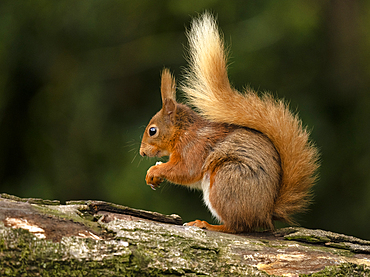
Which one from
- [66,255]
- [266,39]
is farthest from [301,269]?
[266,39]

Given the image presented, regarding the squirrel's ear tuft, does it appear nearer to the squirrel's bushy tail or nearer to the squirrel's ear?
the squirrel's ear

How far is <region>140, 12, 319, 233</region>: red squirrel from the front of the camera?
5.68 feet

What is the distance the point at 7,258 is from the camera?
43.8 inches

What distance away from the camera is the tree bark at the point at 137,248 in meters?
1.16

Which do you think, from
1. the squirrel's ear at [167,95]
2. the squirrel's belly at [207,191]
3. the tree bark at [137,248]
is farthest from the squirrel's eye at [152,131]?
the tree bark at [137,248]

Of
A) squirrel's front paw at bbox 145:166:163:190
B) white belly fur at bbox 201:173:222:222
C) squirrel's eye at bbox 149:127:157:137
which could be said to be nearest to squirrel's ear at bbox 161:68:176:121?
squirrel's eye at bbox 149:127:157:137

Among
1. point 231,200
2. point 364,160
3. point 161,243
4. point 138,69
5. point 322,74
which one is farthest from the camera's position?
point 138,69

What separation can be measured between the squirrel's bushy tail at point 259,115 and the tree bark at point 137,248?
0.88 ft

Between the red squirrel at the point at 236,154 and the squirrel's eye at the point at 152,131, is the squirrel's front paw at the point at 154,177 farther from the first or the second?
the squirrel's eye at the point at 152,131

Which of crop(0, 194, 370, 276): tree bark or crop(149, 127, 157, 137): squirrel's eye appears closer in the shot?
crop(0, 194, 370, 276): tree bark

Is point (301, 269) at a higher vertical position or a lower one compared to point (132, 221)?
lower

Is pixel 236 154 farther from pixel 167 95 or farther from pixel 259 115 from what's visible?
pixel 167 95

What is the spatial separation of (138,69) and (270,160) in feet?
6.24

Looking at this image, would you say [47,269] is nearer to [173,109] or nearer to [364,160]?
[173,109]
